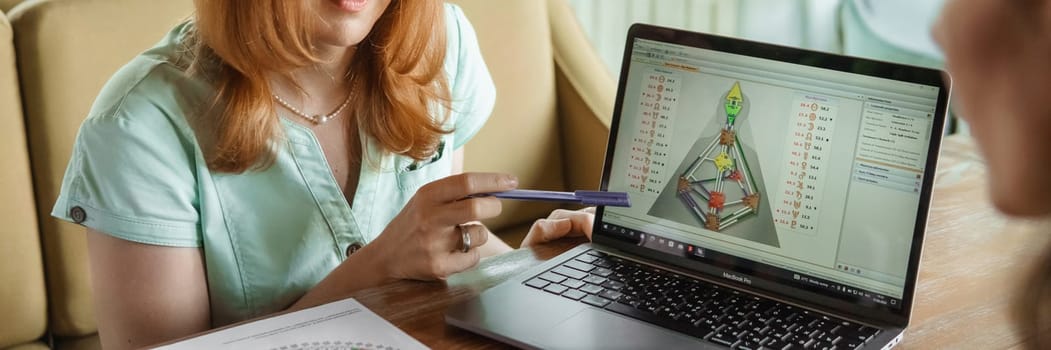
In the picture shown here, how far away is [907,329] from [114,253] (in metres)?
0.78

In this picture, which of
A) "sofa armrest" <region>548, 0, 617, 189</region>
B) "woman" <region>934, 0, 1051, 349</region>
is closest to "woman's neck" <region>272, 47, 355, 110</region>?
"sofa armrest" <region>548, 0, 617, 189</region>

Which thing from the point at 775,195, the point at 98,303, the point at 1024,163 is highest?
the point at 1024,163

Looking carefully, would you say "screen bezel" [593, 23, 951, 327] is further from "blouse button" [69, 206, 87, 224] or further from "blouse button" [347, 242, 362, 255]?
"blouse button" [69, 206, 87, 224]

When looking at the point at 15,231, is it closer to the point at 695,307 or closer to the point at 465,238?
the point at 465,238

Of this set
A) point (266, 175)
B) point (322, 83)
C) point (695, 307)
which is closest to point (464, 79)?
→ point (322, 83)

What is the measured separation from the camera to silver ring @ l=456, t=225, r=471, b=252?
1.08 metres

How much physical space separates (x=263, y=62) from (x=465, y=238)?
0.97 feet

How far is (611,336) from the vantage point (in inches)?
37.1

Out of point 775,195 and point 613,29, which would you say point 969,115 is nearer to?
point 775,195

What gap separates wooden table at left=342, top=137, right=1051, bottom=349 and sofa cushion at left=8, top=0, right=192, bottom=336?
0.69 meters

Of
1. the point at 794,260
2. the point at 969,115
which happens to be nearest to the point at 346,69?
the point at 794,260

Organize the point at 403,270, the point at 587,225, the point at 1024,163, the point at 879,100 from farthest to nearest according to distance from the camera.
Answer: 1. the point at 587,225
2. the point at 403,270
3. the point at 879,100
4. the point at 1024,163

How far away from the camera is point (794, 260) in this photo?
1.01 metres

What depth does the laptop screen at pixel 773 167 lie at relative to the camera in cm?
96
